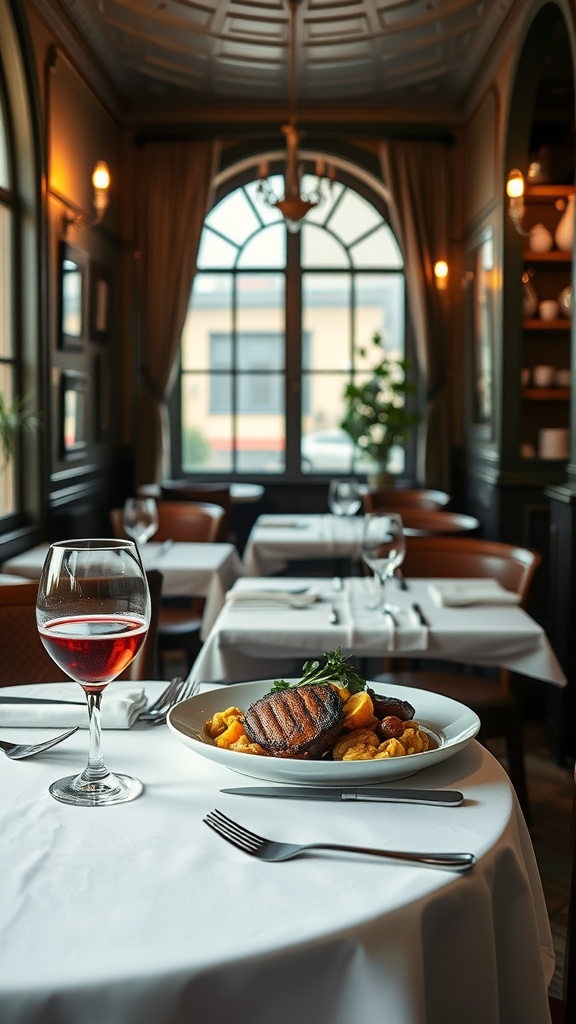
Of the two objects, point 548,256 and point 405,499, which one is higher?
point 548,256

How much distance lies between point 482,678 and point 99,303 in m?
4.02

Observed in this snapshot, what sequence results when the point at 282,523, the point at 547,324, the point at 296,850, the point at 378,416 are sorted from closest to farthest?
the point at 296,850 < the point at 282,523 < the point at 547,324 < the point at 378,416

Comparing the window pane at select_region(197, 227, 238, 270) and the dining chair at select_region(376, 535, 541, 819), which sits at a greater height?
the window pane at select_region(197, 227, 238, 270)

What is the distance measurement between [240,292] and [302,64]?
1.74m

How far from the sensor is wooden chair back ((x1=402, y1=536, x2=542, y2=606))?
135 inches

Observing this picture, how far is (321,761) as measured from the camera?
1087 mm

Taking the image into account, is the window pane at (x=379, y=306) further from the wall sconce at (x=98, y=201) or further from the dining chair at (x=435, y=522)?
the dining chair at (x=435, y=522)

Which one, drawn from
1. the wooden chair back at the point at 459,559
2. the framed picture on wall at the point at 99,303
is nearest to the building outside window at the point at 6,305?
the framed picture on wall at the point at 99,303

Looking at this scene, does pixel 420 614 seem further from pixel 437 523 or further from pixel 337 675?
pixel 437 523

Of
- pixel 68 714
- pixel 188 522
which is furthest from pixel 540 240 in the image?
pixel 68 714

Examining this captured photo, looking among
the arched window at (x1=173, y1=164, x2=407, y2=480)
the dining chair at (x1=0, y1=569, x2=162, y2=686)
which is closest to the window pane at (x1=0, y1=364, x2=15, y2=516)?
the dining chair at (x1=0, y1=569, x2=162, y2=686)

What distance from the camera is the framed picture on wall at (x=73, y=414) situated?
5.54m

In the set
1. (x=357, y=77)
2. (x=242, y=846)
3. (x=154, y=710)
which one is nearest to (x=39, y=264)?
(x=357, y=77)

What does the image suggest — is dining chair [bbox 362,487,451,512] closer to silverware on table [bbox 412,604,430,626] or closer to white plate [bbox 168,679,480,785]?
silverware on table [bbox 412,604,430,626]
